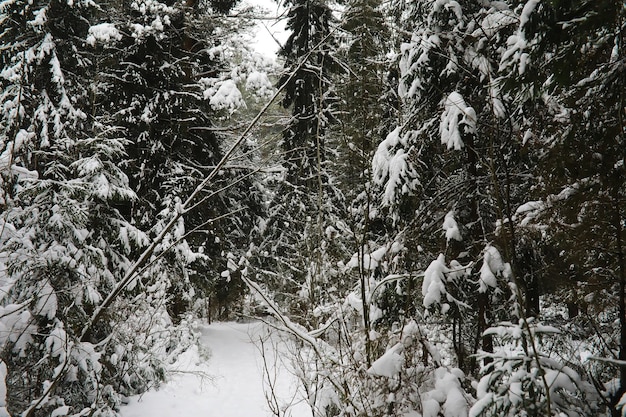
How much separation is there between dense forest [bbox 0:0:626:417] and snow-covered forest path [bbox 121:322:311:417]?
54 centimetres

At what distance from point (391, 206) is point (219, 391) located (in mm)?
6124

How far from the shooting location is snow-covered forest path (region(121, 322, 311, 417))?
6504mm

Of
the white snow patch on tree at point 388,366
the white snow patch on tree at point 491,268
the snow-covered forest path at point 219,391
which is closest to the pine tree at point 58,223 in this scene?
the snow-covered forest path at point 219,391

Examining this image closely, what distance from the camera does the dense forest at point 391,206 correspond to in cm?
232

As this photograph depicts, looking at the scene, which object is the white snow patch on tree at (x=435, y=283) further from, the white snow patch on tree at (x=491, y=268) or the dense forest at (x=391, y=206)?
the white snow patch on tree at (x=491, y=268)

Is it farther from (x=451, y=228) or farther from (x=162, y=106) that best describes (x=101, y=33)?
(x=451, y=228)

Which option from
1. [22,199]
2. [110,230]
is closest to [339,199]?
[110,230]

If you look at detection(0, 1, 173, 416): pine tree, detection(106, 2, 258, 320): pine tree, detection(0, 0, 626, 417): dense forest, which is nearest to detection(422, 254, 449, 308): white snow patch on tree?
detection(0, 0, 626, 417): dense forest

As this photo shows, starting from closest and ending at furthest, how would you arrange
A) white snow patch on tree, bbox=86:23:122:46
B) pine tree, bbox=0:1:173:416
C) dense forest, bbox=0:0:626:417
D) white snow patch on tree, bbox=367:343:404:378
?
dense forest, bbox=0:0:626:417, white snow patch on tree, bbox=367:343:404:378, pine tree, bbox=0:1:173:416, white snow patch on tree, bbox=86:23:122:46

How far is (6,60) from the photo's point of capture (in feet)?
23.5

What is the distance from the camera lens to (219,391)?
7.89 m

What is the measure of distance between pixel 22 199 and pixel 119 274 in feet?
9.21

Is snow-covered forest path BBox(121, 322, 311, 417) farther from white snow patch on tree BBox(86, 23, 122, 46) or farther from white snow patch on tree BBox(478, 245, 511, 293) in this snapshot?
white snow patch on tree BBox(86, 23, 122, 46)

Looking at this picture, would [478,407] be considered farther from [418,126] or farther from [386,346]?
[418,126]
